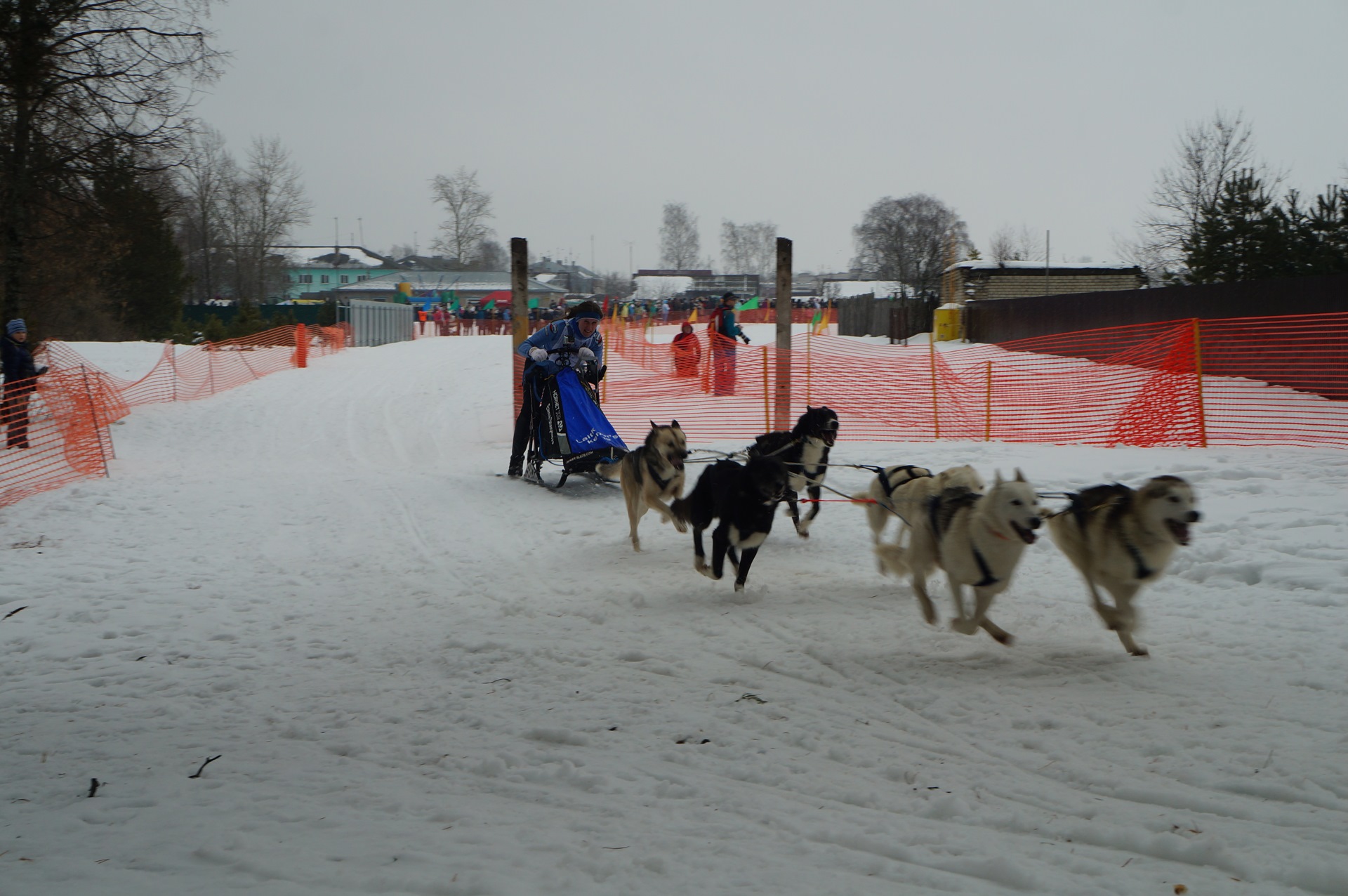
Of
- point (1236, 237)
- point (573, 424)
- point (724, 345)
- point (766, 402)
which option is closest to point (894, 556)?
point (573, 424)

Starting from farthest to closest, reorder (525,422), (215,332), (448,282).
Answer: (448,282)
(215,332)
(525,422)

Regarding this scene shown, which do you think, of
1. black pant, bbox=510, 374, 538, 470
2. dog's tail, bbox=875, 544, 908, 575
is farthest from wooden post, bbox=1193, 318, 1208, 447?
black pant, bbox=510, 374, 538, 470

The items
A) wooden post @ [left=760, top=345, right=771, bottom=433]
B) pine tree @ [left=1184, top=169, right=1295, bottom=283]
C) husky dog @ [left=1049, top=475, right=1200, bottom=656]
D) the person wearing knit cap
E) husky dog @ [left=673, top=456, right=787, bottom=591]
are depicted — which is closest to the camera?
husky dog @ [left=1049, top=475, right=1200, bottom=656]

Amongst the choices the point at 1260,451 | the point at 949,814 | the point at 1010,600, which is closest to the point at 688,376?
the point at 1260,451

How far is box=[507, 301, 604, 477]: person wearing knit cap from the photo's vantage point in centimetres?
930

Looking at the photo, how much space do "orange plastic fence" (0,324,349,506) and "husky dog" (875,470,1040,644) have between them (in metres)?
Answer: 8.10

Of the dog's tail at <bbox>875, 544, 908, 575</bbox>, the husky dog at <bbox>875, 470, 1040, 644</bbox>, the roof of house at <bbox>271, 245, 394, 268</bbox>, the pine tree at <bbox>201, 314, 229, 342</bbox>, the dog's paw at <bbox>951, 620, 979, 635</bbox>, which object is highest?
the roof of house at <bbox>271, 245, 394, 268</bbox>

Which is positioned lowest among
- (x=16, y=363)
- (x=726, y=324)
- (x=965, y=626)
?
(x=965, y=626)

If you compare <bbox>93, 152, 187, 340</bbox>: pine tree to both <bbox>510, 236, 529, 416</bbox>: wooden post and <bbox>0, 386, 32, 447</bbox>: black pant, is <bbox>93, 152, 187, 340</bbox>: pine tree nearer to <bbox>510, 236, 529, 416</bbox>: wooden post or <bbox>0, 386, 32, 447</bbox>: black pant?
<bbox>0, 386, 32, 447</bbox>: black pant

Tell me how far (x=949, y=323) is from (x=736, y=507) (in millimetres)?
24188

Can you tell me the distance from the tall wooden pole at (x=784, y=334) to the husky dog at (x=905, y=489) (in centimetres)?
395

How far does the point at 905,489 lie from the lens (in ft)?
18.0

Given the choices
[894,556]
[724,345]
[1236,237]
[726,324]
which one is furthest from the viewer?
[1236,237]

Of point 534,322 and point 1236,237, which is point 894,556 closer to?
point 1236,237
